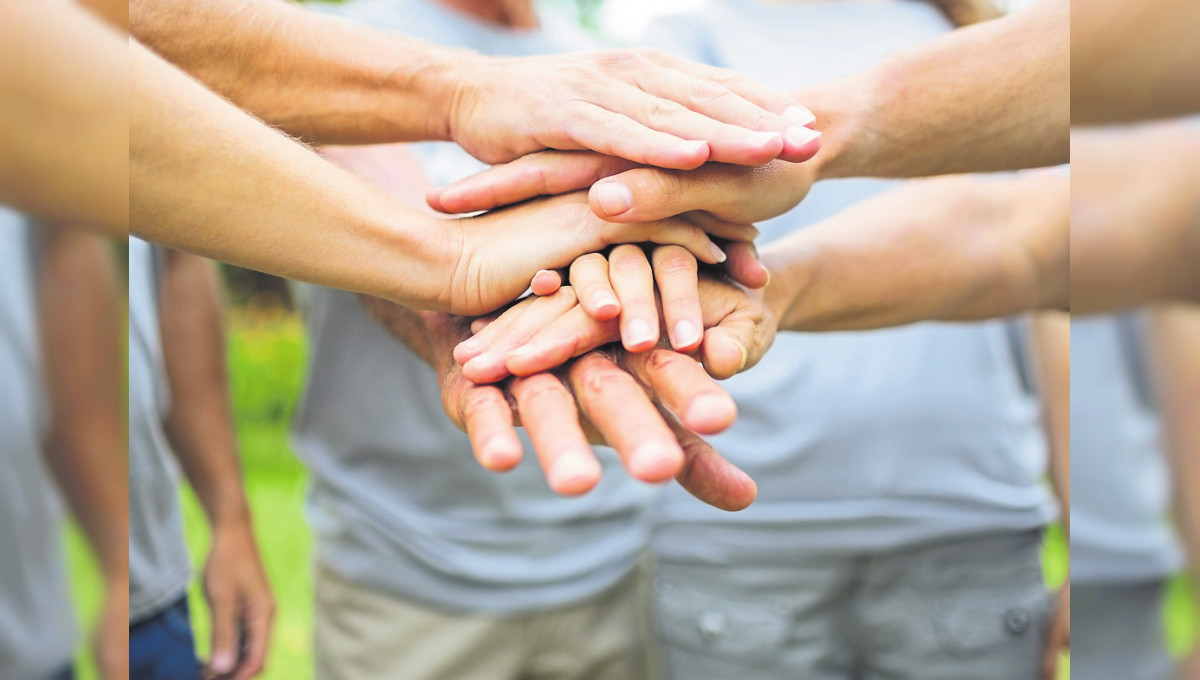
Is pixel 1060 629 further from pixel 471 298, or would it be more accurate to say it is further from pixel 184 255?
pixel 184 255

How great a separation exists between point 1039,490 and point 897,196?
0.60m

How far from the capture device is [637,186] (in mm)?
886

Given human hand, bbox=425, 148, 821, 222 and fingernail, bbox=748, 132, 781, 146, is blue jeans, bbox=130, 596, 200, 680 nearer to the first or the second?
human hand, bbox=425, 148, 821, 222

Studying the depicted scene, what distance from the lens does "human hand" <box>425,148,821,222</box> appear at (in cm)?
88

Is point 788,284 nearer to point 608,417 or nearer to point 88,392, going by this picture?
point 608,417

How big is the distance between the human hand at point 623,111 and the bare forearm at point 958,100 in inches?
4.7

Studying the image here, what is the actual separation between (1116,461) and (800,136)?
45 cm

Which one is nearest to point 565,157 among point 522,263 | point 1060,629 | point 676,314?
point 522,263

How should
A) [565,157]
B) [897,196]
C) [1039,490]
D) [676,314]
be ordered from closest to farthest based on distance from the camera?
[676,314]
[565,157]
[897,196]
[1039,490]

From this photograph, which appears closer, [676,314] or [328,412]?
[676,314]

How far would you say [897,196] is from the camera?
4.30 ft

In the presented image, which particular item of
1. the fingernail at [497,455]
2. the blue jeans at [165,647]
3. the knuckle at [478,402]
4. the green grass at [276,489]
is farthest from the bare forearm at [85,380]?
the green grass at [276,489]

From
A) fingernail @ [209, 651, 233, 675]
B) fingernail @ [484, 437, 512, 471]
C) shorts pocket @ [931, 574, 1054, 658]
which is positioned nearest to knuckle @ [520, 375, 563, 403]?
fingernail @ [484, 437, 512, 471]

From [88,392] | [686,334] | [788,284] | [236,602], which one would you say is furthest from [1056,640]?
[88,392]
